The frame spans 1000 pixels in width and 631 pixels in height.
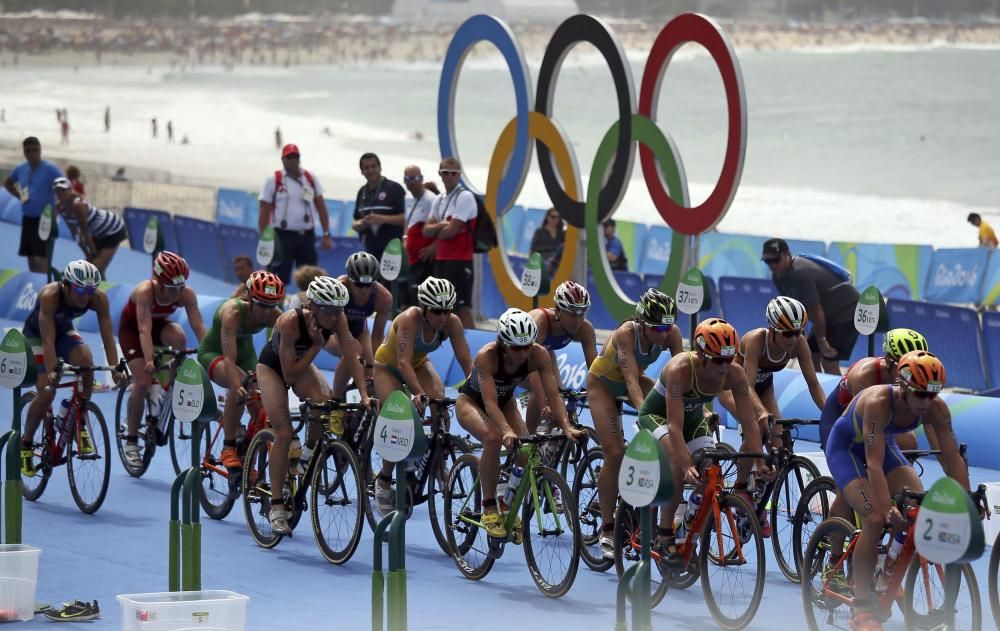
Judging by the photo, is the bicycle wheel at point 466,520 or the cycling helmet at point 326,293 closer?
the bicycle wheel at point 466,520

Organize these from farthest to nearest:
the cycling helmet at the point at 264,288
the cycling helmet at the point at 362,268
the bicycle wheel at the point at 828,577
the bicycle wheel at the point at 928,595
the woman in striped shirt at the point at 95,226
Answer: the woman in striped shirt at the point at 95,226 < the cycling helmet at the point at 362,268 < the cycling helmet at the point at 264,288 < the bicycle wheel at the point at 828,577 < the bicycle wheel at the point at 928,595

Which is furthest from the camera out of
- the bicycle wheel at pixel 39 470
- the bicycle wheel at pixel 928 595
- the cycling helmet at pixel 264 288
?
the bicycle wheel at pixel 39 470

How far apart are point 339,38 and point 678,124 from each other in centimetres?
2424

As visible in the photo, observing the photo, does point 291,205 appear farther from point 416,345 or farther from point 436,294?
point 436,294

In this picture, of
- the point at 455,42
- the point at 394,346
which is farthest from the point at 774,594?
the point at 455,42

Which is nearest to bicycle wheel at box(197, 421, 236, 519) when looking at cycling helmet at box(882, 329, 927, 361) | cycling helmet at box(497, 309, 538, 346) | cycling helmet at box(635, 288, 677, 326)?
cycling helmet at box(497, 309, 538, 346)

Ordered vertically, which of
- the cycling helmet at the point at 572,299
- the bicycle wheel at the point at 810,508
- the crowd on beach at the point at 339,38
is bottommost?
the bicycle wheel at the point at 810,508

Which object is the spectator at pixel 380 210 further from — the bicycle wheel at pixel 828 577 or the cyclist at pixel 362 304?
the bicycle wheel at pixel 828 577

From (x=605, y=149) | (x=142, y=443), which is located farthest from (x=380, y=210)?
(x=142, y=443)

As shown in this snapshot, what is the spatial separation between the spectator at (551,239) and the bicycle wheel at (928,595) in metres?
12.5

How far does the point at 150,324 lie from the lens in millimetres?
11594

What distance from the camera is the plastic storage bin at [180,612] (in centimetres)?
715

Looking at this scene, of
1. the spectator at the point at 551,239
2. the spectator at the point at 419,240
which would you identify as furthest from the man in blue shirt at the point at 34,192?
the spectator at the point at 551,239

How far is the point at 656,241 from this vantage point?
25953 millimetres
